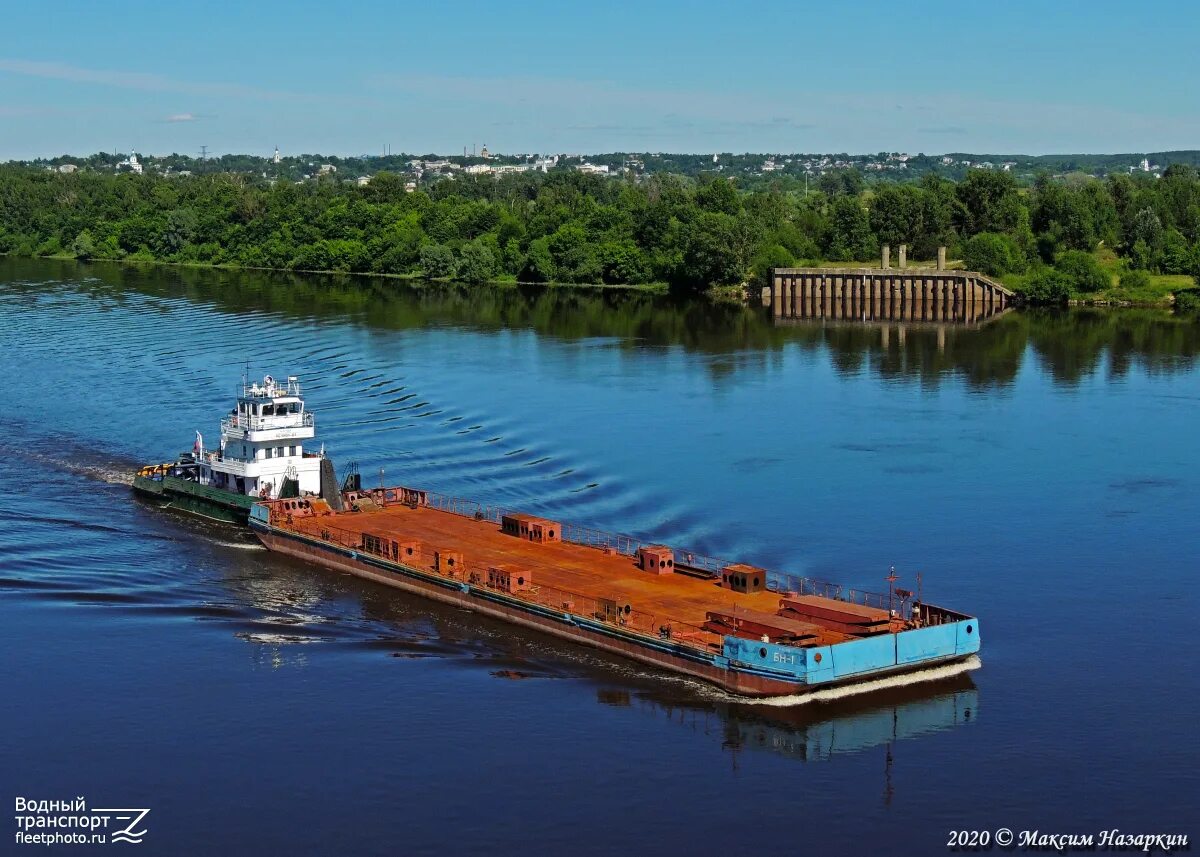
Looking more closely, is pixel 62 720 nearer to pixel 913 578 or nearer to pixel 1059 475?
pixel 913 578

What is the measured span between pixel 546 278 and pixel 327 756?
12585 cm

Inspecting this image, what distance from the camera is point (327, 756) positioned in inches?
1410

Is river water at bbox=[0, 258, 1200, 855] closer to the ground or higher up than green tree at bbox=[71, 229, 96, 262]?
closer to the ground

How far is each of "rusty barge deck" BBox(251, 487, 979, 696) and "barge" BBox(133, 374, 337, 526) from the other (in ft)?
6.29

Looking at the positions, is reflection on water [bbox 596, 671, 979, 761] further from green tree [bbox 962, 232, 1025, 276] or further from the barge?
green tree [bbox 962, 232, 1025, 276]

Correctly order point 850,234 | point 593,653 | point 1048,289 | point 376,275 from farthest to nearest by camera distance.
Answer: point 376,275 < point 850,234 < point 1048,289 < point 593,653

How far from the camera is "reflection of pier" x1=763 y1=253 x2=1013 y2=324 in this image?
13538cm

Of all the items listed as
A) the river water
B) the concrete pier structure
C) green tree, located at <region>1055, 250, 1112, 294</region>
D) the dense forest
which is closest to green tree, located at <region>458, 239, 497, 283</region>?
the dense forest

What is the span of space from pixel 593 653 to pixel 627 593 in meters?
3.20

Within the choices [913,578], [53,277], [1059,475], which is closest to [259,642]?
[913,578]

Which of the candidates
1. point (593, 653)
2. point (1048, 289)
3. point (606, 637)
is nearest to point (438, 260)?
point (1048, 289)

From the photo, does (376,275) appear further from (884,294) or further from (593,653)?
(593,653)

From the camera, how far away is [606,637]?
42.2 meters

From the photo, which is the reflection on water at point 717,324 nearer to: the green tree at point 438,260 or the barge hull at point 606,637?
the green tree at point 438,260
